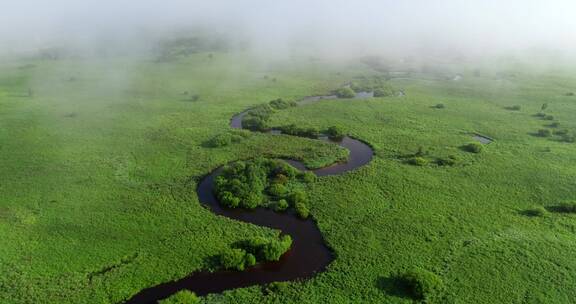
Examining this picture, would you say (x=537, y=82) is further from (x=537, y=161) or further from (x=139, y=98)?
(x=139, y=98)

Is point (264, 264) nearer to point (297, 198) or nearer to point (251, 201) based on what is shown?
point (251, 201)

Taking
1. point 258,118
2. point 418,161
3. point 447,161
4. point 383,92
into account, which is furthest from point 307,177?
point 383,92

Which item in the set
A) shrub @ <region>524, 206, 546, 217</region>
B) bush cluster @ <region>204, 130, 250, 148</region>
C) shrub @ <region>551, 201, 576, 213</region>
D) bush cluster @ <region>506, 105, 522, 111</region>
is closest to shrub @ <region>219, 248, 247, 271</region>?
bush cluster @ <region>204, 130, 250, 148</region>

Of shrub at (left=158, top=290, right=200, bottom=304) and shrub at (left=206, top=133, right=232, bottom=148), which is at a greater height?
shrub at (left=206, top=133, right=232, bottom=148)

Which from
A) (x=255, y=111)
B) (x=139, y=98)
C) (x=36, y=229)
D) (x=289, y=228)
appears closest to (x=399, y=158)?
(x=289, y=228)

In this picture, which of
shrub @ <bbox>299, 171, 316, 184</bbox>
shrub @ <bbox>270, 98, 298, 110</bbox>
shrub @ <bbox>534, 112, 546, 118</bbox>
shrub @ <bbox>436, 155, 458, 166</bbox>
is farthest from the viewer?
shrub @ <bbox>270, 98, 298, 110</bbox>

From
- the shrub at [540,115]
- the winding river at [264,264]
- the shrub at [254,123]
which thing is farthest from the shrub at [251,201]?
the shrub at [540,115]

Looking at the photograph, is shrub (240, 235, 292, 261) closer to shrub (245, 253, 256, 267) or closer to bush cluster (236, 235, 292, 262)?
bush cluster (236, 235, 292, 262)
